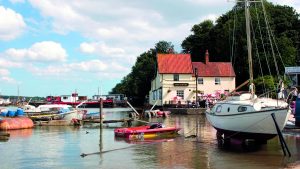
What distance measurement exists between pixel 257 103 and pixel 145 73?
79725 mm

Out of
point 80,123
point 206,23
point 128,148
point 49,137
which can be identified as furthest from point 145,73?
point 128,148

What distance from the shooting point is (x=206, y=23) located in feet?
349

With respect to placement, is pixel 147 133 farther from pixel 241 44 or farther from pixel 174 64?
pixel 241 44

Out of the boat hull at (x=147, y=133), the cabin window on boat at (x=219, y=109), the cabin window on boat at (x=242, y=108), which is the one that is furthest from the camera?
the boat hull at (x=147, y=133)

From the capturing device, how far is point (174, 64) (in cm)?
7444

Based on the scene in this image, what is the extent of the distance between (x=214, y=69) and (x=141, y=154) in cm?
5325

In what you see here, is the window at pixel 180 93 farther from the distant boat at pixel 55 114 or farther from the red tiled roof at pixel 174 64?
the distant boat at pixel 55 114

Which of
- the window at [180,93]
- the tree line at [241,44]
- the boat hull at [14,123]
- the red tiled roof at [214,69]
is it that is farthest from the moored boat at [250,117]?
the red tiled roof at [214,69]

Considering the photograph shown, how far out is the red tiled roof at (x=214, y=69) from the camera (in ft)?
244

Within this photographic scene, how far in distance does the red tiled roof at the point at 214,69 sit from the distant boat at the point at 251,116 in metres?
47.6

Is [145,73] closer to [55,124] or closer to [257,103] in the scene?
[55,124]

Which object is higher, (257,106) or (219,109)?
(257,106)

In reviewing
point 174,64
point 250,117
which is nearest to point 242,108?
point 250,117

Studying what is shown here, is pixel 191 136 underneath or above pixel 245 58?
underneath
